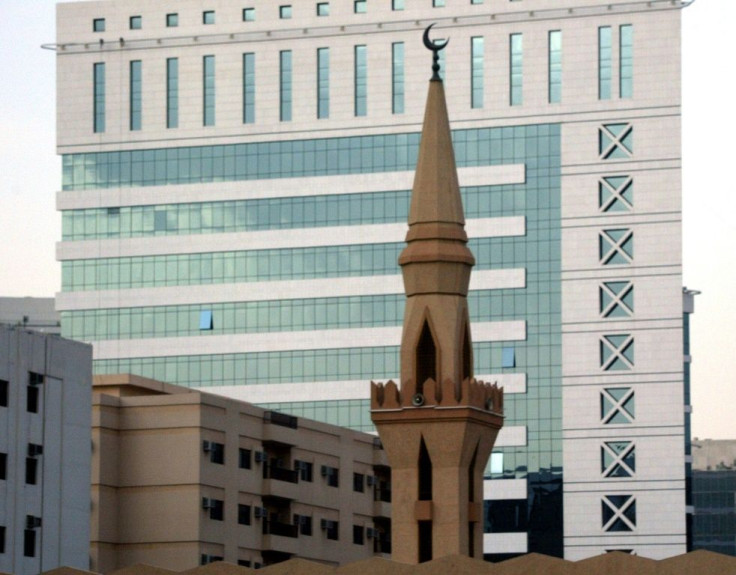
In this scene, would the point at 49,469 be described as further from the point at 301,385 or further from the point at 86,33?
the point at 86,33

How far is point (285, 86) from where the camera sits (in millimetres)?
137375

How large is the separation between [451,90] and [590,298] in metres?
14.9

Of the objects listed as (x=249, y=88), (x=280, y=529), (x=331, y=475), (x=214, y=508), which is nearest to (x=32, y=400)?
(x=214, y=508)

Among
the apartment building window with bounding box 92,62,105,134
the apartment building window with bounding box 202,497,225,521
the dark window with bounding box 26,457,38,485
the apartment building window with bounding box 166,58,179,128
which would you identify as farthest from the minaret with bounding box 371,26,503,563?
the apartment building window with bounding box 92,62,105,134

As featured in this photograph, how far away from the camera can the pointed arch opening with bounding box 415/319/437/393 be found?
239 ft

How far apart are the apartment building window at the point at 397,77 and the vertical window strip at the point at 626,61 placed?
43.0ft

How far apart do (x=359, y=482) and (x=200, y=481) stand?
17451 millimetres

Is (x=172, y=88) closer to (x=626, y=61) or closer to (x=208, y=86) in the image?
(x=208, y=86)

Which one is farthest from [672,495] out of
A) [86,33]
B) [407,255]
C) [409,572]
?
[409,572]

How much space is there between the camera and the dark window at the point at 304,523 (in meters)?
112

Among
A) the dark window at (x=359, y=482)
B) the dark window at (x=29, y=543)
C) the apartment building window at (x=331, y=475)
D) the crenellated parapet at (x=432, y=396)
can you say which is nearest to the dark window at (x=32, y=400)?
the dark window at (x=29, y=543)

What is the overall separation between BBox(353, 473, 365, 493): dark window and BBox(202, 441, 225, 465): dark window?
14.1m

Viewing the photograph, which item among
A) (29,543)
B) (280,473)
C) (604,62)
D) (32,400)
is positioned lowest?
(29,543)

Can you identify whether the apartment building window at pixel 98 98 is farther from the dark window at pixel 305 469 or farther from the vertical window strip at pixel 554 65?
the dark window at pixel 305 469
